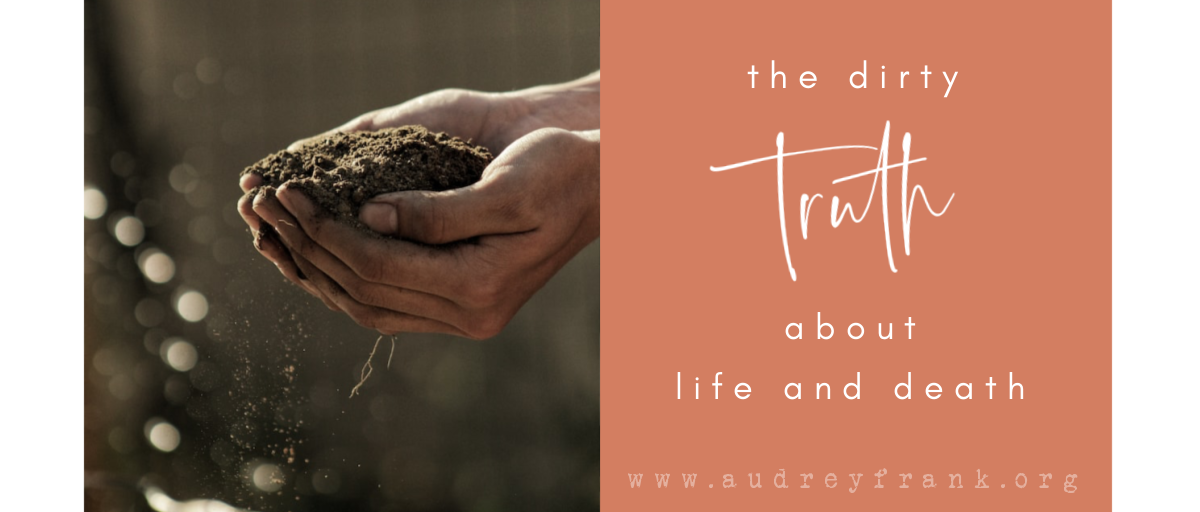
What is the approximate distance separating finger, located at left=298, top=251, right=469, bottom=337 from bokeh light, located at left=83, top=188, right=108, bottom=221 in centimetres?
150

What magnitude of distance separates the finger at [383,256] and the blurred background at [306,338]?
118cm

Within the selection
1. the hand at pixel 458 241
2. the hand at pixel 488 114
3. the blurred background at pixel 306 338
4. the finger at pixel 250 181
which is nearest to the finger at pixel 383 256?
the hand at pixel 458 241

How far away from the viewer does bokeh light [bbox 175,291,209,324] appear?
220cm

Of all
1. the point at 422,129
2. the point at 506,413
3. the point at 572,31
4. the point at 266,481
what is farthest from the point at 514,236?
the point at 266,481

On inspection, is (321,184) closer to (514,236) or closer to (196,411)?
(514,236)

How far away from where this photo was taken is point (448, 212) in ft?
3.13

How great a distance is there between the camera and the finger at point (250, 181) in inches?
39.6

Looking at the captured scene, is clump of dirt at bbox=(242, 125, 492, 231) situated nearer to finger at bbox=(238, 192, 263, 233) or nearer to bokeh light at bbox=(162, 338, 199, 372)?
finger at bbox=(238, 192, 263, 233)

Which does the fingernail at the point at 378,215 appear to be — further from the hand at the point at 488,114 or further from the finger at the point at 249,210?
the hand at the point at 488,114

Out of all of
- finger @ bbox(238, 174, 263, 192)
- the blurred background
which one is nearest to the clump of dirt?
finger @ bbox(238, 174, 263, 192)

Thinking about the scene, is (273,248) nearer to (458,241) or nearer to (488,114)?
(458,241)

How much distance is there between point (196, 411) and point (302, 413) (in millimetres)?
283

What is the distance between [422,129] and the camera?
3.54 ft

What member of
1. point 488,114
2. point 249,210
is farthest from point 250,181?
point 488,114
